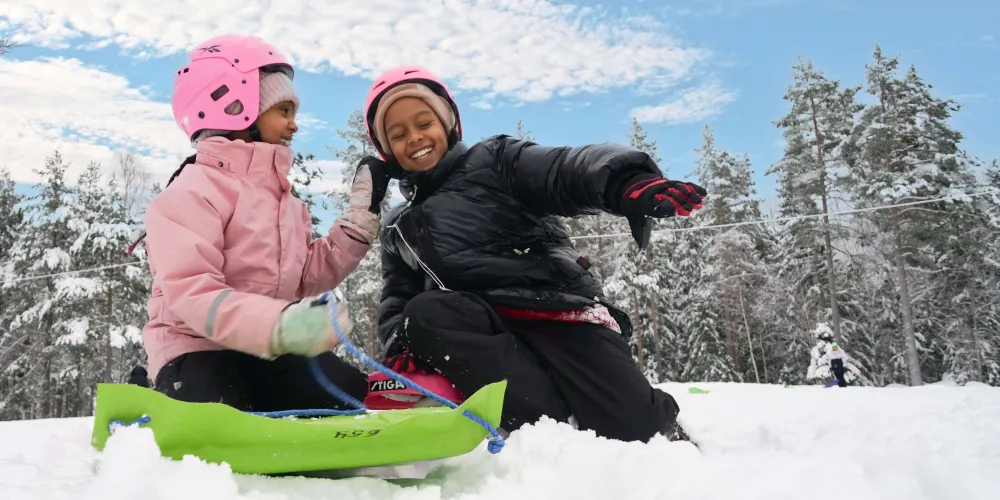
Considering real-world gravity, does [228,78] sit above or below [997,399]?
above

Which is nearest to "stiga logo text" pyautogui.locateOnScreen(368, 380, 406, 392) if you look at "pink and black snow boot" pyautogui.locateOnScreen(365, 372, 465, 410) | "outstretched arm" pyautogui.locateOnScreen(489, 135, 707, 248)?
"pink and black snow boot" pyautogui.locateOnScreen(365, 372, 465, 410)

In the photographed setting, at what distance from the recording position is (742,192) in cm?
2564

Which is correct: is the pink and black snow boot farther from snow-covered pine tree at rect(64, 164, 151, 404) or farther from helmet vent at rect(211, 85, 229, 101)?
snow-covered pine tree at rect(64, 164, 151, 404)

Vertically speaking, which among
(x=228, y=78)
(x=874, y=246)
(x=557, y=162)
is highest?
(x=228, y=78)

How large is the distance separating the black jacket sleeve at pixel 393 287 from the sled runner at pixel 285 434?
4.49 feet

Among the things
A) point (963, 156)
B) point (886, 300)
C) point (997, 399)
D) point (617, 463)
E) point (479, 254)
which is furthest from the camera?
point (886, 300)

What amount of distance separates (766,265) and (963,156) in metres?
7.86

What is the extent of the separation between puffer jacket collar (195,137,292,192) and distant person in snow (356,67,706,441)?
52 cm

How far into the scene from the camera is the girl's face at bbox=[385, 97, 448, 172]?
2607mm

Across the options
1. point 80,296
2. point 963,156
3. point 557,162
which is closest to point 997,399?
point 557,162

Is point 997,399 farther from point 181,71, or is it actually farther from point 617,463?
point 181,71

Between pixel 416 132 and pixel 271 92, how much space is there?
0.59 m

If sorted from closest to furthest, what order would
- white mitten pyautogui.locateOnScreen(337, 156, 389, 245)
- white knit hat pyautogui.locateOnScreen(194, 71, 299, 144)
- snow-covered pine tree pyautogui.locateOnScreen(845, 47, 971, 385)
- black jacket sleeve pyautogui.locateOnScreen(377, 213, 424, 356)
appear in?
white knit hat pyautogui.locateOnScreen(194, 71, 299, 144)
white mitten pyautogui.locateOnScreen(337, 156, 389, 245)
black jacket sleeve pyautogui.locateOnScreen(377, 213, 424, 356)
snow-covered pine tree pyautogui.locateOnScreen(845, 47, 971, 385)

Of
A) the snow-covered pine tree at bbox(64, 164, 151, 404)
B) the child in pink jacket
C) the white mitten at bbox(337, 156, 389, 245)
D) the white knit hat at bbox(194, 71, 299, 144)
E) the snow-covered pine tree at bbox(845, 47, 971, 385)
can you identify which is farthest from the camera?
the snow-covered pine tree at bbox(845, 47, 971, 385)
